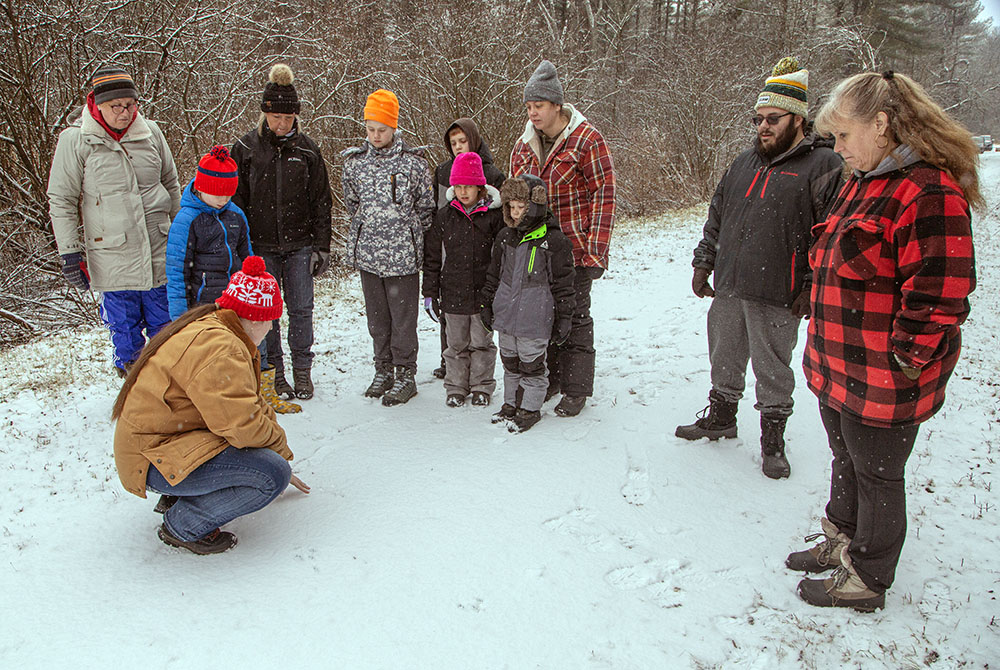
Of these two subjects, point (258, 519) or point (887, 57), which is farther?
point (887, 57)

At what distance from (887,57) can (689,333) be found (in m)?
27.3

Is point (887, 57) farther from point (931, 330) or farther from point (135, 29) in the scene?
point (931, 330)

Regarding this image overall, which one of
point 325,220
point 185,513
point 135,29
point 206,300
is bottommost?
point 185,513

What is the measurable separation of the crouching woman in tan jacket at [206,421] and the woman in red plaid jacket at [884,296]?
2439mm

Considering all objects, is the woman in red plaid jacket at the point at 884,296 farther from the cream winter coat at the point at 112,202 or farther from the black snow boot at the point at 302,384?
the cream winter coat at the point at 112,202

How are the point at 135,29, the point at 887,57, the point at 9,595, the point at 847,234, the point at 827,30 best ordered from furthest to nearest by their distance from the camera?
the point at 887,57 → the point at 827,30 → the point at 135,29 → the point at 9,595 → the point at 847,234

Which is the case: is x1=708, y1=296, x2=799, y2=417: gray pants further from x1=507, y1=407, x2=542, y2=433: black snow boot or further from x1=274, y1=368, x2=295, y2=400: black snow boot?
x1=274, y1=368, x2=295, y2=400: black snow boot

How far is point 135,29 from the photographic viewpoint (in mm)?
7949

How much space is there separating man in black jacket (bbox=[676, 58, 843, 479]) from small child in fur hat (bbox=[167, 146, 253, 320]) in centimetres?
300

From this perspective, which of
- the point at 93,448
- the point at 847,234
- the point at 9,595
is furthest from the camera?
the point at 93,448

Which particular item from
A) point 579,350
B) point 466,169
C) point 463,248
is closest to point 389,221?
point 463,248

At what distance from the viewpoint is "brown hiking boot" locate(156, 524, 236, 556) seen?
290cm

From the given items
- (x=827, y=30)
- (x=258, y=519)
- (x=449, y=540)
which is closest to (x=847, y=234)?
(x=449, y=540)

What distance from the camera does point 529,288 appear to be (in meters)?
4.06
